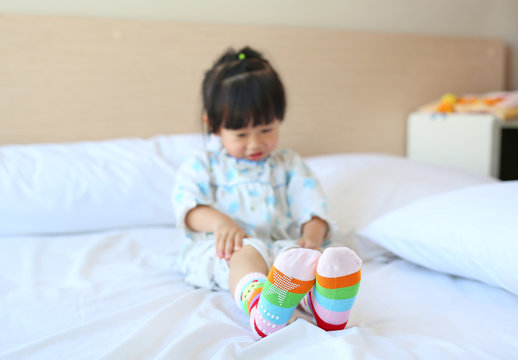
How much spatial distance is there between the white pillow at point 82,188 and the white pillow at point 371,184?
45cm

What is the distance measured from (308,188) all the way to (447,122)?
1.01 m

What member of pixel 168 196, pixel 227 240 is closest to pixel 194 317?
pixel 227 240

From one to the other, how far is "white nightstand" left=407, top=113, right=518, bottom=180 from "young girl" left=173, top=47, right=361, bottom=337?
0.96 m

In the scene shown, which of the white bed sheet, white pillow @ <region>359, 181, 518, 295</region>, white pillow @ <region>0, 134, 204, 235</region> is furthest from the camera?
white pillow @ <region>0, 134, 204, 235</region>

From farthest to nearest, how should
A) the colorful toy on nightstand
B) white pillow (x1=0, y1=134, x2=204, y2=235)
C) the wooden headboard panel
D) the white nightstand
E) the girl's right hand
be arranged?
the colorful toy on nightstand < the white nightstand < the wooden headboard panel < white pillow (x1=0, y1=134, x2=204, y2=235) < the girl's right hand

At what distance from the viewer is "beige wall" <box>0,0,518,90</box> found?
1528mm

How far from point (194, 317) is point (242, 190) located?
38 cm

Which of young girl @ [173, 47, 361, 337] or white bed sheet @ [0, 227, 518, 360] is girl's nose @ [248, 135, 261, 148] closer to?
young girl @ [173, 47, 361, 337]

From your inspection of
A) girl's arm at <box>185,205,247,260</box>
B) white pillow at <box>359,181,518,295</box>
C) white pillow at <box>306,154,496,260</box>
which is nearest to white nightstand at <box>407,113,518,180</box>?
white pillow at <box>306,154,496,260</box>

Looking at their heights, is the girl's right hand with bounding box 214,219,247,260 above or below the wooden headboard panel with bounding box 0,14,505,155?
below

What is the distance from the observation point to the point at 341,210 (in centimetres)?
123

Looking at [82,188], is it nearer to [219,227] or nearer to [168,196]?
[168,196]

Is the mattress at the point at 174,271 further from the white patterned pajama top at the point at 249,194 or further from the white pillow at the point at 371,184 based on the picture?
the white patterned pajama top at the point at 249,194

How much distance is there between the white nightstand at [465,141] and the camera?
1731mm
